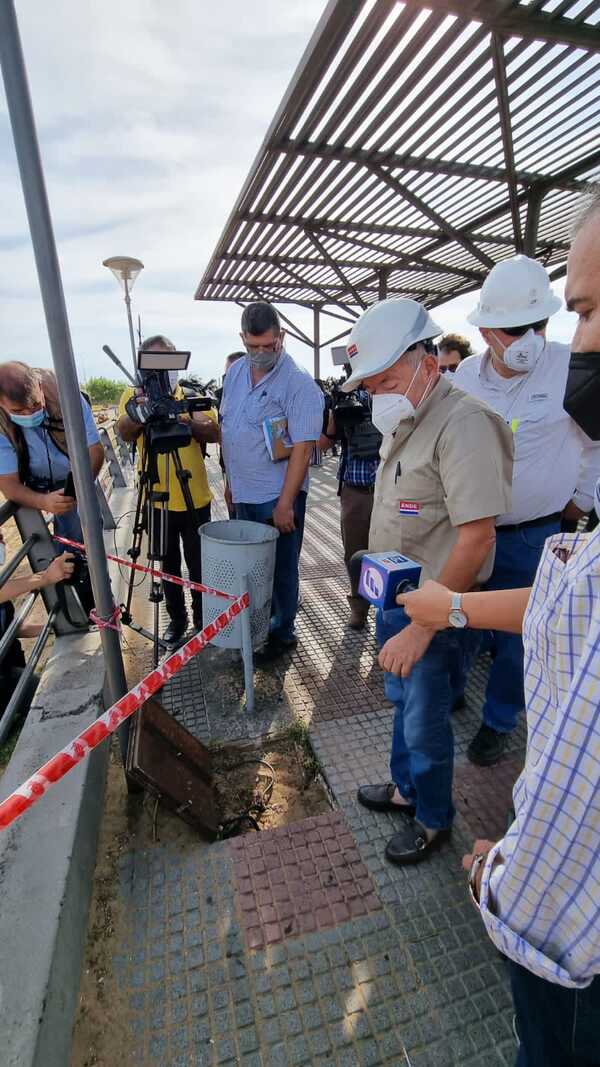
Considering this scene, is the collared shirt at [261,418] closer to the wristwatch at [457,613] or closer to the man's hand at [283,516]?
the man's hand at [283,516]

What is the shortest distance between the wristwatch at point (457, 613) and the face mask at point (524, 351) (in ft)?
4.53

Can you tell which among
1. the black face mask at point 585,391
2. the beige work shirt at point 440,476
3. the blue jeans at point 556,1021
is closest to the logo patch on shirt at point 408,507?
the beige work shirt at point 440,476

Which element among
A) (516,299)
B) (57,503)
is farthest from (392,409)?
(57,503)

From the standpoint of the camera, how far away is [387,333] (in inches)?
61.9

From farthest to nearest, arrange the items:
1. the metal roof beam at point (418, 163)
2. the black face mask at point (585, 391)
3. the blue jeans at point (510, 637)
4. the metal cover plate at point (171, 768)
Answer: the metal roof beam at point (418, 163) → the blue jeans at point (510, 637) → the metal cover plate at point (171, 768) → the black face mask at point (585, 391)

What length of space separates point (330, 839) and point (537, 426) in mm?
1967

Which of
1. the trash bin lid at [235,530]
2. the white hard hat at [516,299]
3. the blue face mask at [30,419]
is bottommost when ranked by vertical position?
the trash bin lid at [235,530]

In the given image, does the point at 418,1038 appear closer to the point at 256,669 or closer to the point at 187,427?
the point at 256,669

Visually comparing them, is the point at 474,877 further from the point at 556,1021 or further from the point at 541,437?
the point at 541,437

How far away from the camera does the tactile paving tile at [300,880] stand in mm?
1714

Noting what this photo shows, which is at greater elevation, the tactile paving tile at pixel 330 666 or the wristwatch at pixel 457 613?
the wristwatch at pixel 457 613

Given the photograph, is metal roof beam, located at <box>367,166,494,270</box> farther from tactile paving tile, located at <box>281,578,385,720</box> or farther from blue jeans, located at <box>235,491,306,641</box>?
tactile paving tile, located at <box>281,578,385,720</box>

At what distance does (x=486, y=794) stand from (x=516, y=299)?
7.20 ft

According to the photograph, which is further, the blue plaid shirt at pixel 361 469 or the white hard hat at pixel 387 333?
the blue plaid shirt at pixel 361 469
